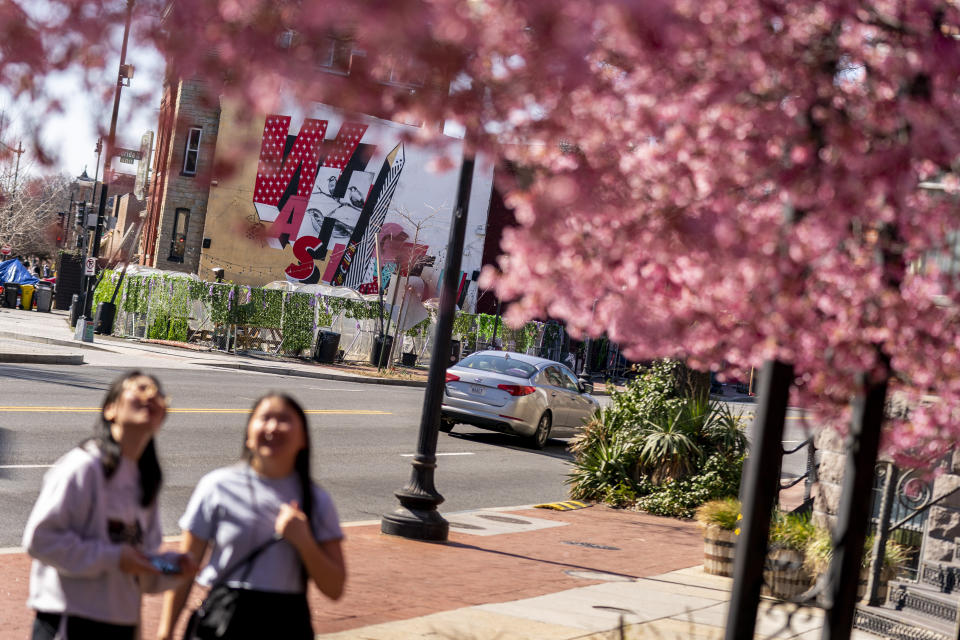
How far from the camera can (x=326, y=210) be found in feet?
169

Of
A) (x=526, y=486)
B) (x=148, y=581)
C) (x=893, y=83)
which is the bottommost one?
(x=526, y=486)

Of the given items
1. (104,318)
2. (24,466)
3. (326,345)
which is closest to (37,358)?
(24,466)

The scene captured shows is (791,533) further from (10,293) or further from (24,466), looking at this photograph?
(10,293)

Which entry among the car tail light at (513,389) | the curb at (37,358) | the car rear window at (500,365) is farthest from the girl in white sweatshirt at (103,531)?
the curb at (37,358)

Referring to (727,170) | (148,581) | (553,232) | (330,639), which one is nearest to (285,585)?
(148,581)

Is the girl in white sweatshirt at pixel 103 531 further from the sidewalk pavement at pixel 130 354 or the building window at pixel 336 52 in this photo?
the sidewalk pavement at pixel 130 354

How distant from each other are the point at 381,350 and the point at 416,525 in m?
25.9

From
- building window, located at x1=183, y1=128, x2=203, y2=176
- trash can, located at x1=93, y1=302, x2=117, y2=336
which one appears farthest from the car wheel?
building window, located at x1=183, y1=128, x2=203, y2=176

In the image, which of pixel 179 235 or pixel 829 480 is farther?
pixel 179 235

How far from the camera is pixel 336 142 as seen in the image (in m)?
4.31

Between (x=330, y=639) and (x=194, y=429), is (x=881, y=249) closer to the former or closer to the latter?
(x=330, y=639)

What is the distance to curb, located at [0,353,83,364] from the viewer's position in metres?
23.6

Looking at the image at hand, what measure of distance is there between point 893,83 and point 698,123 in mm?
840

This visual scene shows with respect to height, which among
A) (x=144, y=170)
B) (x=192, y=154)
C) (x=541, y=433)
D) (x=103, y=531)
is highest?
(x=144, y=170)
